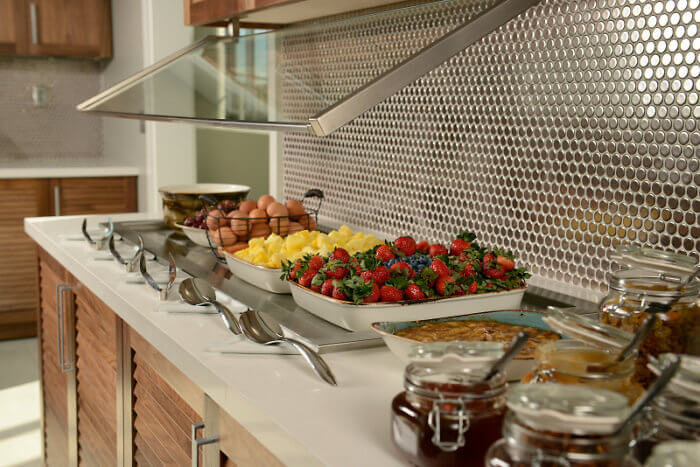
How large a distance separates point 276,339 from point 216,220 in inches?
24.3

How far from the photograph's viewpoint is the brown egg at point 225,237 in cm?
155

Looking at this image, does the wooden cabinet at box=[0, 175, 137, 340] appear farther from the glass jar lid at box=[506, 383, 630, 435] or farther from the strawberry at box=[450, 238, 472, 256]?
the glass jar lid at box=[506, 383, 630, 435]

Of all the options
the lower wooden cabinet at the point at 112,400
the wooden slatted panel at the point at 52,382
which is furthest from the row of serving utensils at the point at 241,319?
the wooden slatted panel at the point at 52,382

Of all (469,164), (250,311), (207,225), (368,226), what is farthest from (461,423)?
(368,226)

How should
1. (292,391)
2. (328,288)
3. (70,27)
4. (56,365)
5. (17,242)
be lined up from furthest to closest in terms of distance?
(70,27) → (17,242) → (56,365) → (328,288) → (292,391)

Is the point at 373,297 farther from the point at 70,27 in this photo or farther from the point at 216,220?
the point at 70,27

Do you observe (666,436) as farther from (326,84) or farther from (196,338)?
(326,84)

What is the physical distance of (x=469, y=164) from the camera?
4.90 ft

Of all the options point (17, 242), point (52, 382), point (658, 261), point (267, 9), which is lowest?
point (52, 382)

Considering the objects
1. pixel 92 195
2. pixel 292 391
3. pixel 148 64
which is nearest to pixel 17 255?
pixel 92 195

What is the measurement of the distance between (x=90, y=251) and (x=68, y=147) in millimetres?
2881

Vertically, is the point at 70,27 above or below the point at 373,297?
above

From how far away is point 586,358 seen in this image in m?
0.65

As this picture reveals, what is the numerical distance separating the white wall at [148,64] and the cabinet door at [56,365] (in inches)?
52.4
